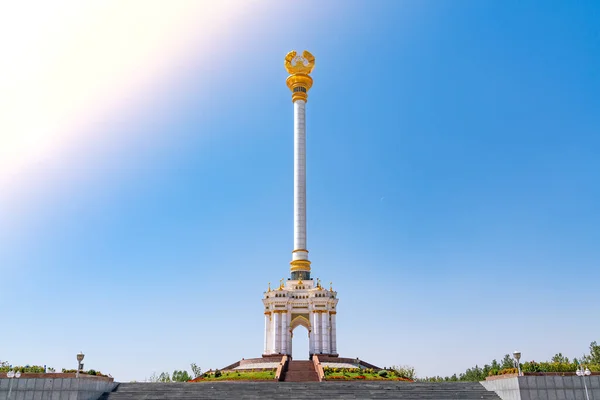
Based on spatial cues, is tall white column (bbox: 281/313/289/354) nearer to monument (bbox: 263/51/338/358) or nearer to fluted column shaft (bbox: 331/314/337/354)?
monument (bbox: 263/51/338/358)

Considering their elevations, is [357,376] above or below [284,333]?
below

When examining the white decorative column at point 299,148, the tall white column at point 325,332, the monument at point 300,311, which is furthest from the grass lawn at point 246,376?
the white decorative column at point 299,148

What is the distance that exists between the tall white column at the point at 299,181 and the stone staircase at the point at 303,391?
25934mm

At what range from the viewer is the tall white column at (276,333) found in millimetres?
49719

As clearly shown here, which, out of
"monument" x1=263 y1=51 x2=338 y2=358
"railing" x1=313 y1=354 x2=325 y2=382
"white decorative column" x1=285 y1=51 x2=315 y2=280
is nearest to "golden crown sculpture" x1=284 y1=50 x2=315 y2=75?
"white decorative column" x1=285 y1=51 x2=315 y2=280

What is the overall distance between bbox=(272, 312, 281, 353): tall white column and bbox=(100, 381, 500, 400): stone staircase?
20.8 meters

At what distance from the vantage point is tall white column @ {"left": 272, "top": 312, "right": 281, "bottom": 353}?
49719 mm

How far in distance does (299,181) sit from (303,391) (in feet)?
106

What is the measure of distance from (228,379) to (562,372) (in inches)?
811

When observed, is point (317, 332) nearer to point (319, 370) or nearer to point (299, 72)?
point (319, 370)

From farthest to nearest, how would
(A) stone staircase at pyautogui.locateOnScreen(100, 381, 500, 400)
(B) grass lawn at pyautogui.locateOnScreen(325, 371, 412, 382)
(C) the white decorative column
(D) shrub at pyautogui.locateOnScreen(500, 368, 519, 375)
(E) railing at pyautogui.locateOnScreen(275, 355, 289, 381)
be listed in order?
1. (C) the white decorative column
2. (E) railing at pyautogui.locateOnScreen(275, 355, 289, 381)
3. (B) grass lawn at pyautogui.locateOnScreen(325, 371, 412, 382)
4. (A) stone staircase at pyautogui.locateOnScreen(100, 381, 500, 400)
5. (D) shrub at pyautogui.locateOnScreen(500, 368, 519, 375)

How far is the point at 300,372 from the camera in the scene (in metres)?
38.1

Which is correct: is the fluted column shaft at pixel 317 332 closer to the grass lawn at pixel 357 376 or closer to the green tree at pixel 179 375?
the grass lawn at pixel 357 376

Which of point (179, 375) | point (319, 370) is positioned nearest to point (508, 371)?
point (319, 370)
